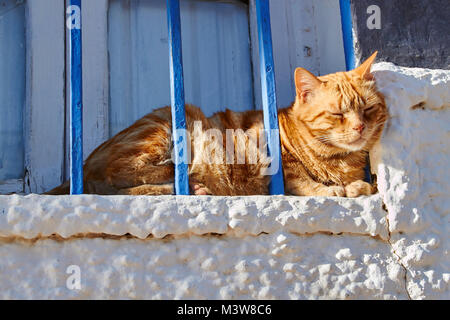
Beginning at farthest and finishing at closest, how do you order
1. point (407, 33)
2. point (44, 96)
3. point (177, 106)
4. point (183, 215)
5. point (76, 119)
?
point (44, 96) → point (407, 33) → point (177, 106) → point (76, 119) → point (183, 215)

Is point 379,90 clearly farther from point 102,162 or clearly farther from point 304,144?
point 102,162

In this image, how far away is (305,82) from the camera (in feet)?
10.2

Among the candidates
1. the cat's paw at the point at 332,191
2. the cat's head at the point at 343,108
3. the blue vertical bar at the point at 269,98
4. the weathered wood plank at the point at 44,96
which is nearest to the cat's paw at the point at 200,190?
the blue vertical bar at the point at 269,98

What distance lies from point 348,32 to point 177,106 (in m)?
1.05

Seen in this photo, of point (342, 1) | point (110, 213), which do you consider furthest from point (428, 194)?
point (110, 213)

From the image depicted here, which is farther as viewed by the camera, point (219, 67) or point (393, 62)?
point (219, 67)

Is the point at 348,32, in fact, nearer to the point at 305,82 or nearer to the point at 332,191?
the point at 305,82

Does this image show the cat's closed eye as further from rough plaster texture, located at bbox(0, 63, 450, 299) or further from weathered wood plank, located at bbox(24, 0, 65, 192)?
weathered wood plank, located at bbox(24, 0, 65, 192)

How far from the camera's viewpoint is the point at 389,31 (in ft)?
9.95

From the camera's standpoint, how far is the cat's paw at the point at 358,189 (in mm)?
2619

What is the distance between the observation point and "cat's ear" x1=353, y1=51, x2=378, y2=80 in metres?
2.84

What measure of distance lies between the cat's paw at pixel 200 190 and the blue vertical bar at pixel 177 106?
1.17 feet

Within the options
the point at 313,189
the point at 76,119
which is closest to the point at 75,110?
the point at 76,119

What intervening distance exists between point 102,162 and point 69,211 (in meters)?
0.82
